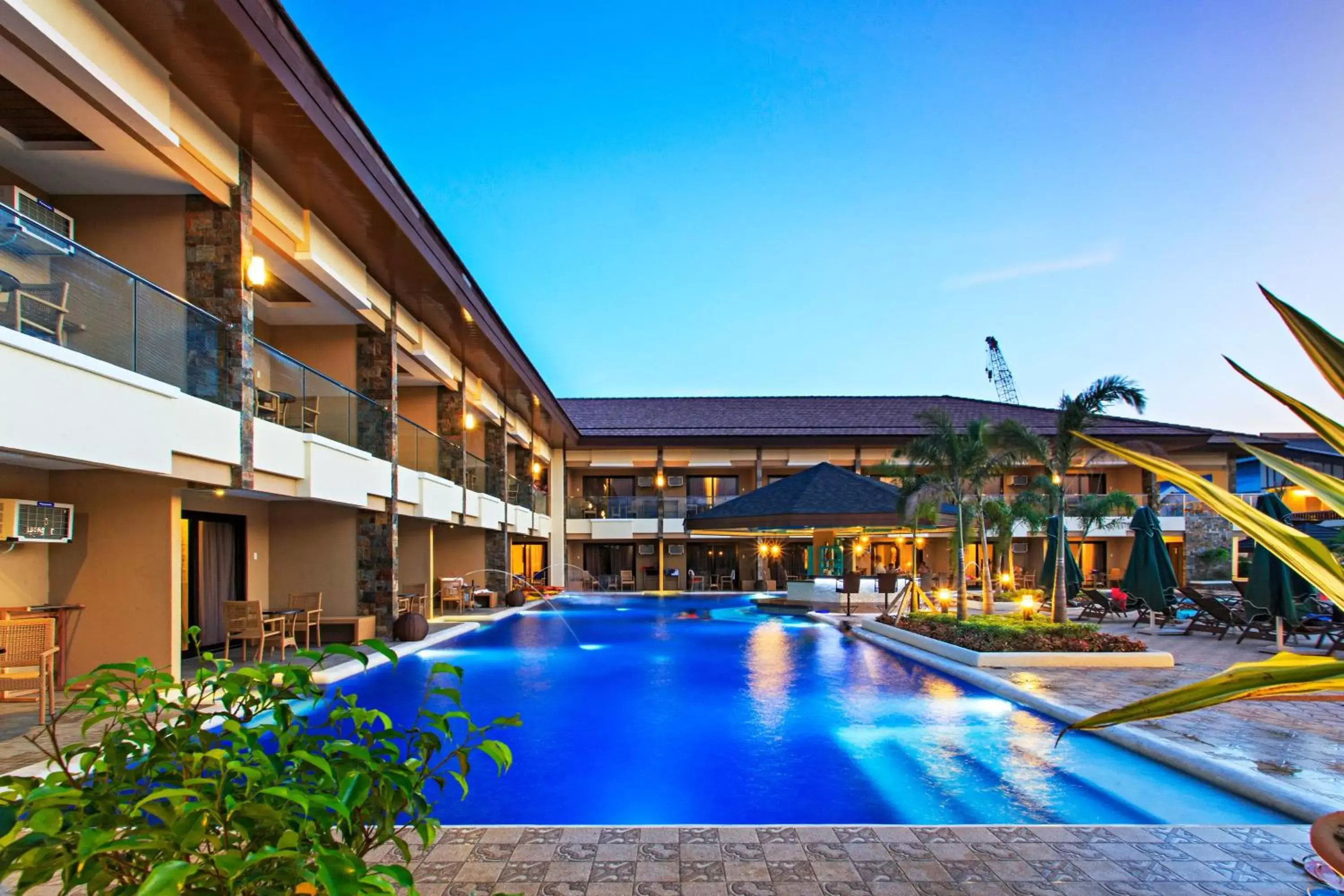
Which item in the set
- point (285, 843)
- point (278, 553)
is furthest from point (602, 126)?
point (285, 843)

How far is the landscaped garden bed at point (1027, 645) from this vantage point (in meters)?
12.2

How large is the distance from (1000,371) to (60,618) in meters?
89.2

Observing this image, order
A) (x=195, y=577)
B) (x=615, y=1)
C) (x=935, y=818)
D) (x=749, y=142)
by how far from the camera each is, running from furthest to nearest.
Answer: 1. (x=749, y=142)
2. (x=615, y=1)
3. (x=195, y=577)
4. (x=935, y=818)

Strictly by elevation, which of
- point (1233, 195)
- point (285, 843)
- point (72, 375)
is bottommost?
point (285, 843)

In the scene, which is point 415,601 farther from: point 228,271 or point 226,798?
point 226,798

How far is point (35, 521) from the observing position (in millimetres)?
9172

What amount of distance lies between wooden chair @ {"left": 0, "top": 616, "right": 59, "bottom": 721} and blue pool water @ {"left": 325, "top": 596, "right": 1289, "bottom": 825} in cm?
353

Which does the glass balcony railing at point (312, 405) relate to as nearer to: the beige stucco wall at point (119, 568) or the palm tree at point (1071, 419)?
the beige stucco wall at point (119, 568)

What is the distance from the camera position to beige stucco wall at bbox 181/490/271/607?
564 inches

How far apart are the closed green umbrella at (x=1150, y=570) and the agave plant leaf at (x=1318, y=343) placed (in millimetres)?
17645

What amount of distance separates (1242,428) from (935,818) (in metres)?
126

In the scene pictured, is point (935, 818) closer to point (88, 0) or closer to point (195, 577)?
point (88, 0)

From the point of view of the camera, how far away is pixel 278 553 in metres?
16.0

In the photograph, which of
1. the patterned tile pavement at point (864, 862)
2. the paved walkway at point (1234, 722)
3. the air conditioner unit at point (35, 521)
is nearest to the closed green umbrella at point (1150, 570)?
the paved walkway at point (1234, 722)
